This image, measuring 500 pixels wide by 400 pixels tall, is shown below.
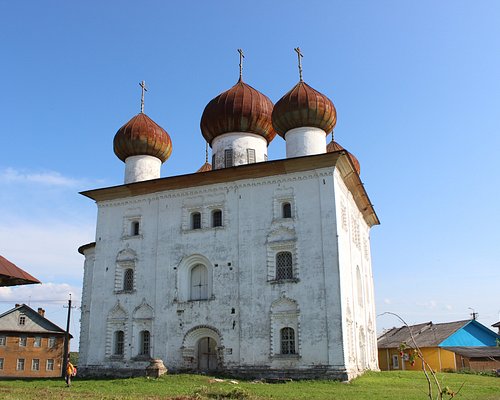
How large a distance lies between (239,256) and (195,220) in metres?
2.52

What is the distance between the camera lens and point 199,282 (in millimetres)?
19984

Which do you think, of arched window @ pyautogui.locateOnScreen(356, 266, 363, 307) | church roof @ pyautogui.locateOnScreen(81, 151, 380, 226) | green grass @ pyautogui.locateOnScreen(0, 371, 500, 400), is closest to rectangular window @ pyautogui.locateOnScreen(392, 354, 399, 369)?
arched window @ pyautogui.locateOnScreen(356, 266, 363, 307)

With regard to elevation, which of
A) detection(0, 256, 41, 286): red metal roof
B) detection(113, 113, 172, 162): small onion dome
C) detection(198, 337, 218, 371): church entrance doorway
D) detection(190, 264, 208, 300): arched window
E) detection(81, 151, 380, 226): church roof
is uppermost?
detection(113, 113, 172, 162): small onion dome

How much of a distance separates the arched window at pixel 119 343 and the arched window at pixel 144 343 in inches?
29.6

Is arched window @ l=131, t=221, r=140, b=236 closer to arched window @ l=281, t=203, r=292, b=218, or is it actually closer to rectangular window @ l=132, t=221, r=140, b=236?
rectangular window @ l=132, t=221, r=140, b=236

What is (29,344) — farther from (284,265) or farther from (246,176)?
(284,265)

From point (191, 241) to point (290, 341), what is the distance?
5129mm

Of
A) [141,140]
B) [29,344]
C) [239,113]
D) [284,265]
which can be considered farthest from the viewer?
[29,344]

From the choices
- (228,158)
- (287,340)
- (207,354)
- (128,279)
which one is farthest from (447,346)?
(128,279)

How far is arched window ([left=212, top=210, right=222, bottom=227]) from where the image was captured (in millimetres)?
20172

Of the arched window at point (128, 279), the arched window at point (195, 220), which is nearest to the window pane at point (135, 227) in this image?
the arched window at point (128, 279)

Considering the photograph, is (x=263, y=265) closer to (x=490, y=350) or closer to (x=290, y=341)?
(x=290, y=341)

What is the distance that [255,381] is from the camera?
1730 centimetres

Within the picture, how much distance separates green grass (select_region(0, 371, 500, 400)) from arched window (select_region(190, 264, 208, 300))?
10.5 feet
